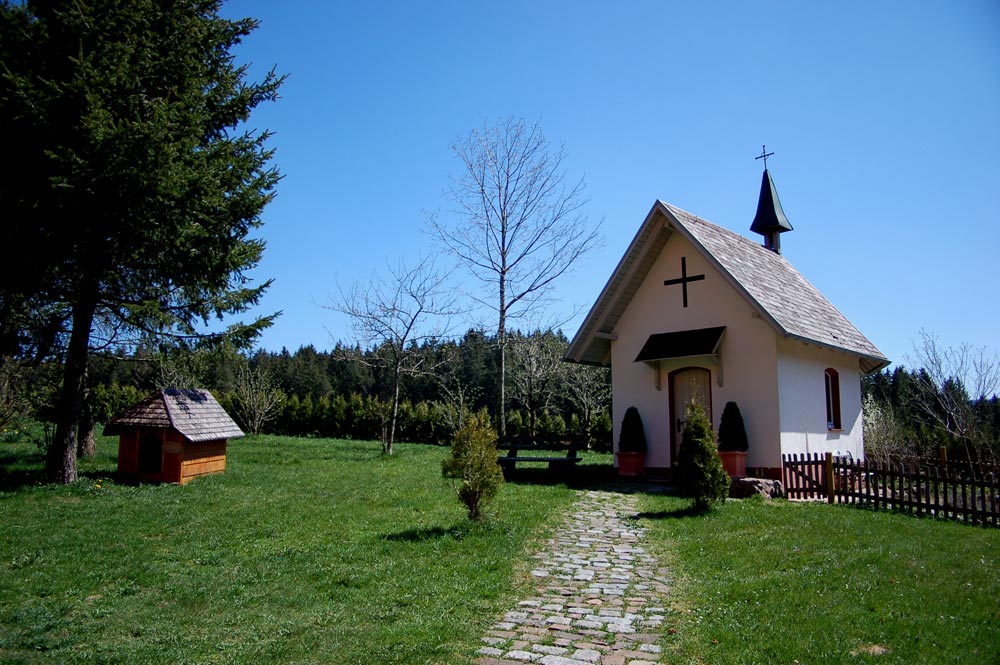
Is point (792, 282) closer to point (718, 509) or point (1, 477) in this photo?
point (718, 509)

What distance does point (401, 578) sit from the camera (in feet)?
25.2

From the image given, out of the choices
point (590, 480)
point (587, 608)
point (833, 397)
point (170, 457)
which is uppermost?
point (833, 397)

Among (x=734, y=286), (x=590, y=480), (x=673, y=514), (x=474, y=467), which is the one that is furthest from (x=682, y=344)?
(x=474, y=467)

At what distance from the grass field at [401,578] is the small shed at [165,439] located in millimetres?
1181

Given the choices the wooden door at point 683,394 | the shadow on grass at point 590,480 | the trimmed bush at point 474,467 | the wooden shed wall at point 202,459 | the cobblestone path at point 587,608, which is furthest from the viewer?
the wooden door at point 683,394

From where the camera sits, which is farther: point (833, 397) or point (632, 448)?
point (833, 397)

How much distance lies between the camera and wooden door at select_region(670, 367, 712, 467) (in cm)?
1686

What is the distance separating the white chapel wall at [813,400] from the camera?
16031 millimetres

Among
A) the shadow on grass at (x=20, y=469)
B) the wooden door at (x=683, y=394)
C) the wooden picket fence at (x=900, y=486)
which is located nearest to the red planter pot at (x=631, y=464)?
the wooden door at (x=683, y=394)

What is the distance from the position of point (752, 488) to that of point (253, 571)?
1012 centimetres

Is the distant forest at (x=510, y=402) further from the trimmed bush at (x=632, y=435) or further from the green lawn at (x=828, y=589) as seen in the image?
the green lawn at (x=828, y=589)

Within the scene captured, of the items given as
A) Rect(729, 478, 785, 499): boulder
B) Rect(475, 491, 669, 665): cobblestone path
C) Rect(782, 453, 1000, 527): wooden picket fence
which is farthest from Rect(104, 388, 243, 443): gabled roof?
Rect(782, 453, 1000, 527): wooden picket fence

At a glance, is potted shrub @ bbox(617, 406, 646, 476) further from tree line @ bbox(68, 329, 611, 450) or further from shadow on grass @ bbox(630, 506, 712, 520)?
tree line @ bbox(68, 329, 611, 450)

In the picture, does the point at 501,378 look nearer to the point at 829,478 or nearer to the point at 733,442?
the point at 733,442
